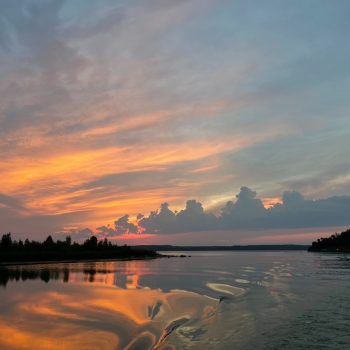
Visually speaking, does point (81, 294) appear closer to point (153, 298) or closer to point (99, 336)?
point (153, 298)

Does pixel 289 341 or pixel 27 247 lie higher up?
pixel 27 247

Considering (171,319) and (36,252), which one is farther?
(36,252)

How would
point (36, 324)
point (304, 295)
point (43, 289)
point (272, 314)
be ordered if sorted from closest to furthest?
point (36, 324), point (272, 314), point (304, 295), point (43, 289)

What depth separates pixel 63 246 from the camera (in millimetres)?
176500

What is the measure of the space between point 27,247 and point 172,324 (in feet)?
441

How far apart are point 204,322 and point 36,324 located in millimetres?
9892

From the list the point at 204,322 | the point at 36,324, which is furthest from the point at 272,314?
the point at 36,324

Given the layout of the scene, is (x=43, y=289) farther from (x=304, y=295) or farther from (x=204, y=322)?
(x=304, y=295)

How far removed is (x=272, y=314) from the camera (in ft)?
97.8

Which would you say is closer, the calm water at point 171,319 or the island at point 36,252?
the calm water at point 171,319

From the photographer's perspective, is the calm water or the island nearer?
the calm water

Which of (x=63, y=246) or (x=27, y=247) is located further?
(x=63, y=246)

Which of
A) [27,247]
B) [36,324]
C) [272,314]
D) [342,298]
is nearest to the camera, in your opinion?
[36,324]

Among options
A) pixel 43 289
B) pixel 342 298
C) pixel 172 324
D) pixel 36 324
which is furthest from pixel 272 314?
pixel 43 289
